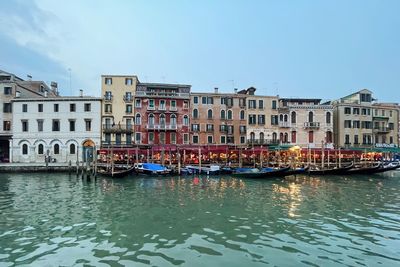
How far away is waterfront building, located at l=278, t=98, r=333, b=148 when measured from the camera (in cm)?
4512

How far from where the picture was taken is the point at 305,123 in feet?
148

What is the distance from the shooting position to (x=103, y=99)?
40.8 metres

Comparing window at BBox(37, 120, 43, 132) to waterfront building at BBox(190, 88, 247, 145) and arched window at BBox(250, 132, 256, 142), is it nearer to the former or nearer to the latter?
waterfront building at BBox(190, 88, 247, 145)

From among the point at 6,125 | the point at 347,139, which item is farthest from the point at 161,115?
the point at 347,139

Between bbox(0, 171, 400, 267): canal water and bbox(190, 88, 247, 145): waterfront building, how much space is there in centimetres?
2540

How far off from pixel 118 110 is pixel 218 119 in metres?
14.4

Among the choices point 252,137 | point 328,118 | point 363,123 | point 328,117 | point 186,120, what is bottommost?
point 252,137

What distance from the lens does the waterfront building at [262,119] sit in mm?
44406

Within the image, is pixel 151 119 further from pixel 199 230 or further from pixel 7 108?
pixel 199 230

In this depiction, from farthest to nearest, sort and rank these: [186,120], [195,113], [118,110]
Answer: [195,113]
[186,120]
[118,110]

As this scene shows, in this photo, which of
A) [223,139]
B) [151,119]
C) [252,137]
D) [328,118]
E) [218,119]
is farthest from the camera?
[328,118]

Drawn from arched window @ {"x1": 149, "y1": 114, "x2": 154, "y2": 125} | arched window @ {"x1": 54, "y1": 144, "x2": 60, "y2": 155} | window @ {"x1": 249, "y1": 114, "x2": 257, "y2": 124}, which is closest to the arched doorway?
arched window @ {"x1": 54, "y1": 144, "x2": 60, "y2": 155}

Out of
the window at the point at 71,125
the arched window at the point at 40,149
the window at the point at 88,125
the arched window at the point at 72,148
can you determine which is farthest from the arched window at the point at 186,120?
the arched window at the point at 40,149

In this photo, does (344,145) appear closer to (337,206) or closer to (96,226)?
(337,206)
